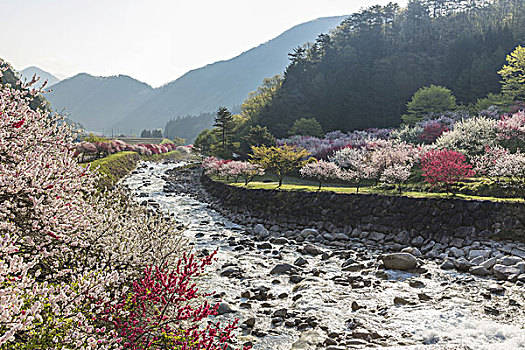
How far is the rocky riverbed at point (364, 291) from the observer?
5938mm

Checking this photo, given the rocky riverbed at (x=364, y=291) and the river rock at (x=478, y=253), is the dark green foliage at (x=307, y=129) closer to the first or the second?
the rocky riverbed at (x=364, y=291)

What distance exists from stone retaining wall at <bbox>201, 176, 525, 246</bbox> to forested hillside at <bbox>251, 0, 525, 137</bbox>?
1051 inches

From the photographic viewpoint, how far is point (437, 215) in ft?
37.8

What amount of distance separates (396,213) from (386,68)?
137 ft

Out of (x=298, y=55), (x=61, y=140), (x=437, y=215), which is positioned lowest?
(x=437, y=215)

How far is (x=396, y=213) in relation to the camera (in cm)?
1243

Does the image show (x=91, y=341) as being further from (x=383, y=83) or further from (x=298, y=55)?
(x=298, y=55)

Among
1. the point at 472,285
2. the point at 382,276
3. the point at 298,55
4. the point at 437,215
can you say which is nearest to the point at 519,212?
the point at 437,215

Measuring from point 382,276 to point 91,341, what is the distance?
774 centimetres

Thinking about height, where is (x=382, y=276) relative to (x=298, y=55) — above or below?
below

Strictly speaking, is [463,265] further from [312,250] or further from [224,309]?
[224,309]

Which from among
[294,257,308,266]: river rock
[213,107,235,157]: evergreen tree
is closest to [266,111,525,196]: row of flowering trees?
[294,257,308,266]: river rock

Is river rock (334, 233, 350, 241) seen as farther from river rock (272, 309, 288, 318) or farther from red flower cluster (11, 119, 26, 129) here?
red flower cluster (11, 119, 26, 129)

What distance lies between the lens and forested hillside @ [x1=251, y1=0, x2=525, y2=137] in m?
42.4
